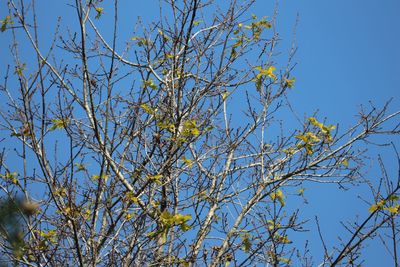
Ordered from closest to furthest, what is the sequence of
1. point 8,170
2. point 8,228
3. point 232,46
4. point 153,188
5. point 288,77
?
1. point 8,228
2. point 153,188
3. point 8,170
4. point 232,46
5. point 288,77

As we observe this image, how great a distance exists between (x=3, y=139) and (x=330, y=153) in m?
3.14

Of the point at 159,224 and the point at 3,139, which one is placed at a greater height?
the point at 3,139

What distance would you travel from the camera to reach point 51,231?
440 cm

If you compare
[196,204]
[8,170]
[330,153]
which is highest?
[330,153]

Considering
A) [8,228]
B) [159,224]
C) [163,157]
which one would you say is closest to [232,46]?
[163,157]

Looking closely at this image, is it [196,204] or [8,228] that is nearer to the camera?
[8,228]

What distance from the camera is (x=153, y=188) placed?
420 cm

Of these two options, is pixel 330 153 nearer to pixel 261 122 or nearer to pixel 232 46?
pixel 261 122

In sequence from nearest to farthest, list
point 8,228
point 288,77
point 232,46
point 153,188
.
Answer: point 8,228, point 153,188, point 232,46, point 288,77

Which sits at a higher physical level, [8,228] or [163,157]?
[163,157]

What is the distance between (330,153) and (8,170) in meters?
3.10

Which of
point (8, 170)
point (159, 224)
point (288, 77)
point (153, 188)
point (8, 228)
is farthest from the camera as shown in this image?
point (288, 77)

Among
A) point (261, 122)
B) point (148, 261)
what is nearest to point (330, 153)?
point (261, 122)

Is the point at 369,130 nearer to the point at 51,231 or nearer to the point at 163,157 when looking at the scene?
the point at 163,157
